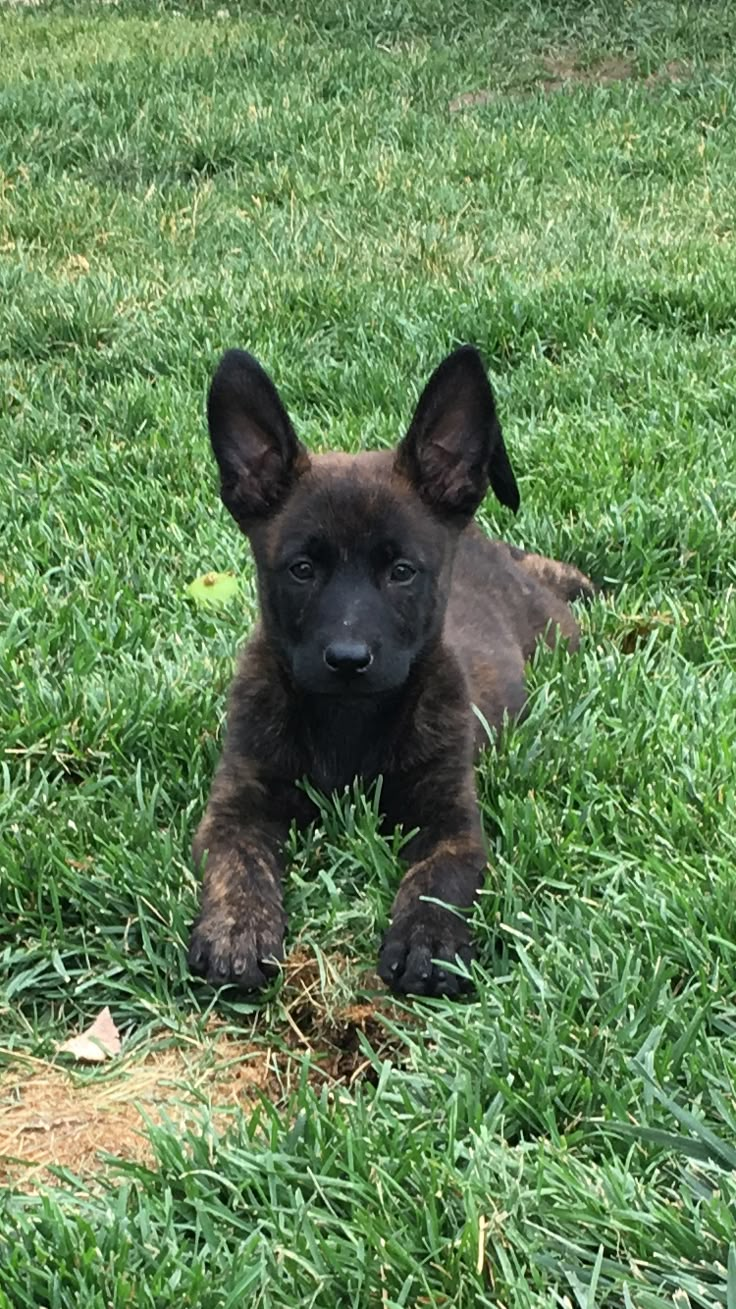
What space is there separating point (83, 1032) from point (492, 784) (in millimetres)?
1106

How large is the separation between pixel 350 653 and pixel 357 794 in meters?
0.40

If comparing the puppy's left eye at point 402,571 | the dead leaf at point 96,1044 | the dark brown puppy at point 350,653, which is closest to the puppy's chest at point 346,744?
the dark brown puppy at point 350,653

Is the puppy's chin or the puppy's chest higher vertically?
the puppy's chin

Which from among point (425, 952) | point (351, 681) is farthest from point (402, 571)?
point (425, 952)

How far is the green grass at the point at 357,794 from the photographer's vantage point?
7.04 feet

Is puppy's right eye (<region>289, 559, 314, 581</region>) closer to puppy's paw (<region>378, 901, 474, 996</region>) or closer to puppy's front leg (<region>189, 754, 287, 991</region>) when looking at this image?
puppy's front leg (<region>189, 754, 287, 991</region>)

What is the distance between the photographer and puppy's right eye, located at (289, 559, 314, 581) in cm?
316

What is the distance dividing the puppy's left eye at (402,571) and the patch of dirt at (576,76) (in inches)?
319

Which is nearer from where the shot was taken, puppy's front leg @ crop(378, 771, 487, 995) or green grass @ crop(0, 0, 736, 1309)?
green grass @ crop(0, 0, 736, 1309)

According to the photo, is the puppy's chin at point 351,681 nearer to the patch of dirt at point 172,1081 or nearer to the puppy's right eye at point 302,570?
the puppy's right eye at point 302,570

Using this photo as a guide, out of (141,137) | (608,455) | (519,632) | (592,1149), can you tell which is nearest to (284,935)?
(592,1149)

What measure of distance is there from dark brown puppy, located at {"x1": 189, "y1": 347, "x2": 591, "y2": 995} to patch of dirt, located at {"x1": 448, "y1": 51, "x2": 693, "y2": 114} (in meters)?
7.81

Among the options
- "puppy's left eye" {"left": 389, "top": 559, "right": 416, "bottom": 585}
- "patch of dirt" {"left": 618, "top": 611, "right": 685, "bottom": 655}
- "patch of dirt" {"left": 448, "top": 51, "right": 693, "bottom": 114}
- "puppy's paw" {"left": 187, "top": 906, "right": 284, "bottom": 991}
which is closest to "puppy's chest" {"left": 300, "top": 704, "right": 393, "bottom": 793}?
"puppy's left eye" {"left": 389, "top": 559, "right": 416, "bottom": 585}

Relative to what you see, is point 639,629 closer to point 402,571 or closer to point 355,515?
point 402,571
